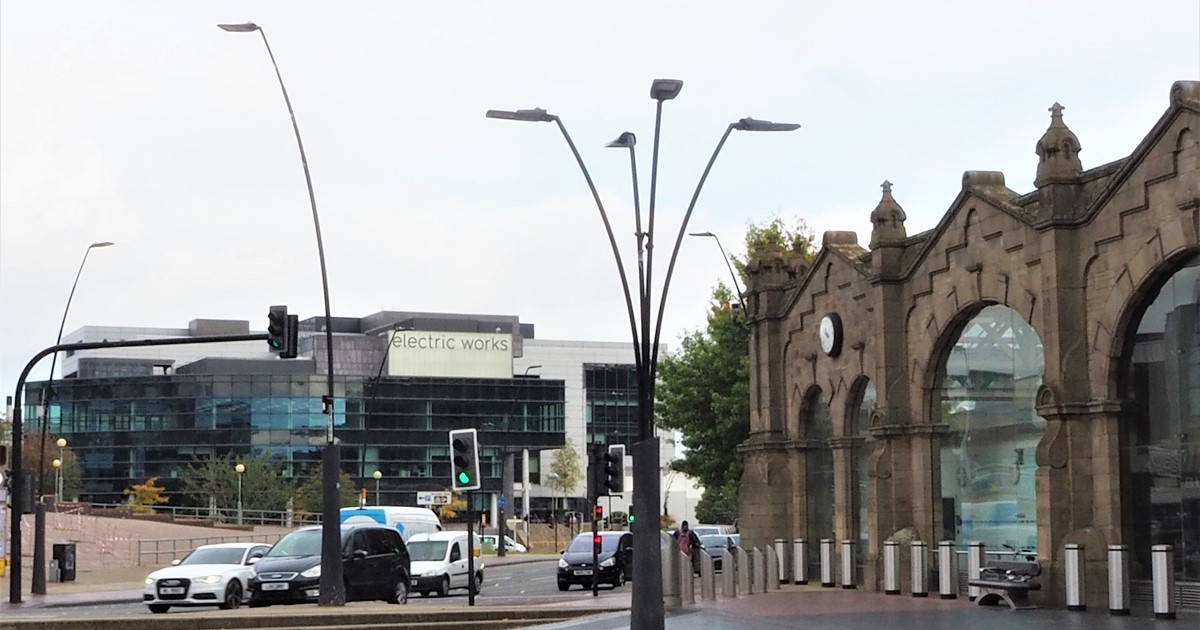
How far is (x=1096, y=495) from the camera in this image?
27.0 metres

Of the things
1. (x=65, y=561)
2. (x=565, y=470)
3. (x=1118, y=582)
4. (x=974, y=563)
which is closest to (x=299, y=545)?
(x=974, y=563)

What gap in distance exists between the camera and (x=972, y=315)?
1272 inches

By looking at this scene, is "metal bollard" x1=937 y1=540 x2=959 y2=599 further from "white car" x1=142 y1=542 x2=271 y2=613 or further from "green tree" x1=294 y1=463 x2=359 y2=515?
"green tree" x1=294 y1=463 x2=359 y2=515

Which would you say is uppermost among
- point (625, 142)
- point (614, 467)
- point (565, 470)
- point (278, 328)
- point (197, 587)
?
point (625, 142)

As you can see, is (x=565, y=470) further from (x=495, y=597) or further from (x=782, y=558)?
(x=782, y=558)

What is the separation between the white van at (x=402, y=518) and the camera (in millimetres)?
51094

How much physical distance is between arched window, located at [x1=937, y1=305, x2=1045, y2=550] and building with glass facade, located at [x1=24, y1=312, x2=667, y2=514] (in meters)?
81.3

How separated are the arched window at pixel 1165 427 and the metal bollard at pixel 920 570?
5777 mm

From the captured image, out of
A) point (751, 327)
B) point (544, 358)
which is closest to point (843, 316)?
point (751, 327)

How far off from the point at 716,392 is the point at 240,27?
100 ft

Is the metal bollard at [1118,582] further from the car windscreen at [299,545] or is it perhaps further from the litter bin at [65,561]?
the litter bin at [65,561]

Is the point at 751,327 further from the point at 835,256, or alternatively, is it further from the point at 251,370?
the point at 251,370

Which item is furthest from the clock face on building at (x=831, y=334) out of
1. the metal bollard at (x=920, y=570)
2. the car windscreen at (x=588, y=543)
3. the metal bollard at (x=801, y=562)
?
the car windscreen at (x=588, y=543)

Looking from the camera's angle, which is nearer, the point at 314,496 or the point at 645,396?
the point at 645,396
